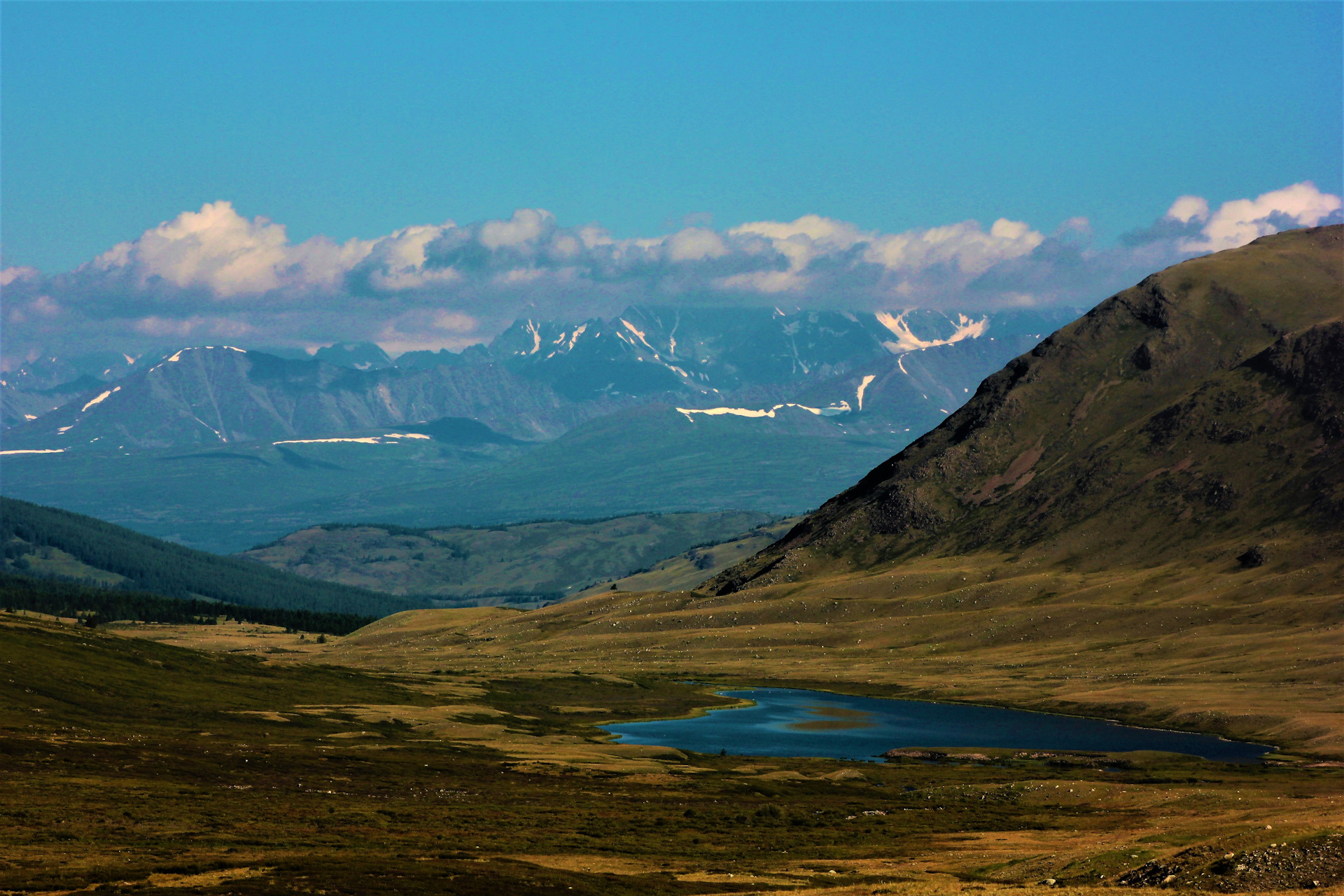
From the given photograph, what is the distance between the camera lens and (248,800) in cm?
9769

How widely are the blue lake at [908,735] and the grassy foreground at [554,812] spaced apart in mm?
12689

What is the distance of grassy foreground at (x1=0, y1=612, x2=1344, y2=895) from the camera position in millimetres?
68750

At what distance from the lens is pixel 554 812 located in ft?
334

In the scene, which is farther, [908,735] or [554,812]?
[908,735]

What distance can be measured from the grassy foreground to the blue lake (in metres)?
12.7

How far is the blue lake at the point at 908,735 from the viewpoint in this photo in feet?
529

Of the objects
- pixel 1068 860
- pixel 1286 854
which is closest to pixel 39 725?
pixel 1068 860

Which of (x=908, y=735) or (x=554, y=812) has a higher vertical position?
(x=554, y=812)

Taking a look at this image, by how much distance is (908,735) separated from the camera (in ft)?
578

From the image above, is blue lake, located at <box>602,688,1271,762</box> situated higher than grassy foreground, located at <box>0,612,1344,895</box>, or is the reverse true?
grassy foreground, located at <box>0,612,1344,895</box>

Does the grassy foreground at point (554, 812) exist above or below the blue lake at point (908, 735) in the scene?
above

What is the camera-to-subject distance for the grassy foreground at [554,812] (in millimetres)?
68750

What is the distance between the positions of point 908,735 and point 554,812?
86503 millimetres

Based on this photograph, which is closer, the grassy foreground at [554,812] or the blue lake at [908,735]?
the grassy foreground at [554,812]
